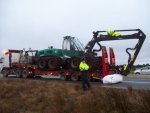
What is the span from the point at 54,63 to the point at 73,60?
1.90m

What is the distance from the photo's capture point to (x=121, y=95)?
49.5ft

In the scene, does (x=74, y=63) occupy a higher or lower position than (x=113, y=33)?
lower

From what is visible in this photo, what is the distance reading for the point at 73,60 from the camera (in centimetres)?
2612

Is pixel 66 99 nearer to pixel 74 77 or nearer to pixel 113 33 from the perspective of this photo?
pixel 74 77

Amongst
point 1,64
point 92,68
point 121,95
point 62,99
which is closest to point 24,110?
point 62,99

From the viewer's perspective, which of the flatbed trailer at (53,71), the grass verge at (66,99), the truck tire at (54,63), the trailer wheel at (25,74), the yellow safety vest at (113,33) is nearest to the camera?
the grass verge at (66,99)

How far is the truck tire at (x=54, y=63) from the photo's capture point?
1068 inches

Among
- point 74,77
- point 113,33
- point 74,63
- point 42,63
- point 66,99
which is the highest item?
point 113,33

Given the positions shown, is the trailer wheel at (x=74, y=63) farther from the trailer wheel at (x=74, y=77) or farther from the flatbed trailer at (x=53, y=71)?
the trailer wheel at (x=74, y=77)

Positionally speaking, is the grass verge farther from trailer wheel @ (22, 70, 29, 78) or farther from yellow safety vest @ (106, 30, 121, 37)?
yellow safety vest @ (106, 30, 121, 37)

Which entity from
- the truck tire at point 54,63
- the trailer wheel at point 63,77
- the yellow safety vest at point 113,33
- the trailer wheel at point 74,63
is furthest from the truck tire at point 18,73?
the yellow safety vest at point 113,33

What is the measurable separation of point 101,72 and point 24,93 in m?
6.33

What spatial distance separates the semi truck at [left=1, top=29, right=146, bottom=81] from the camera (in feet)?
82.5

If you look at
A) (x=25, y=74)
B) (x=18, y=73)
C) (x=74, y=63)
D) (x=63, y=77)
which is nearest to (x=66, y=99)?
(x=74, y=63)
